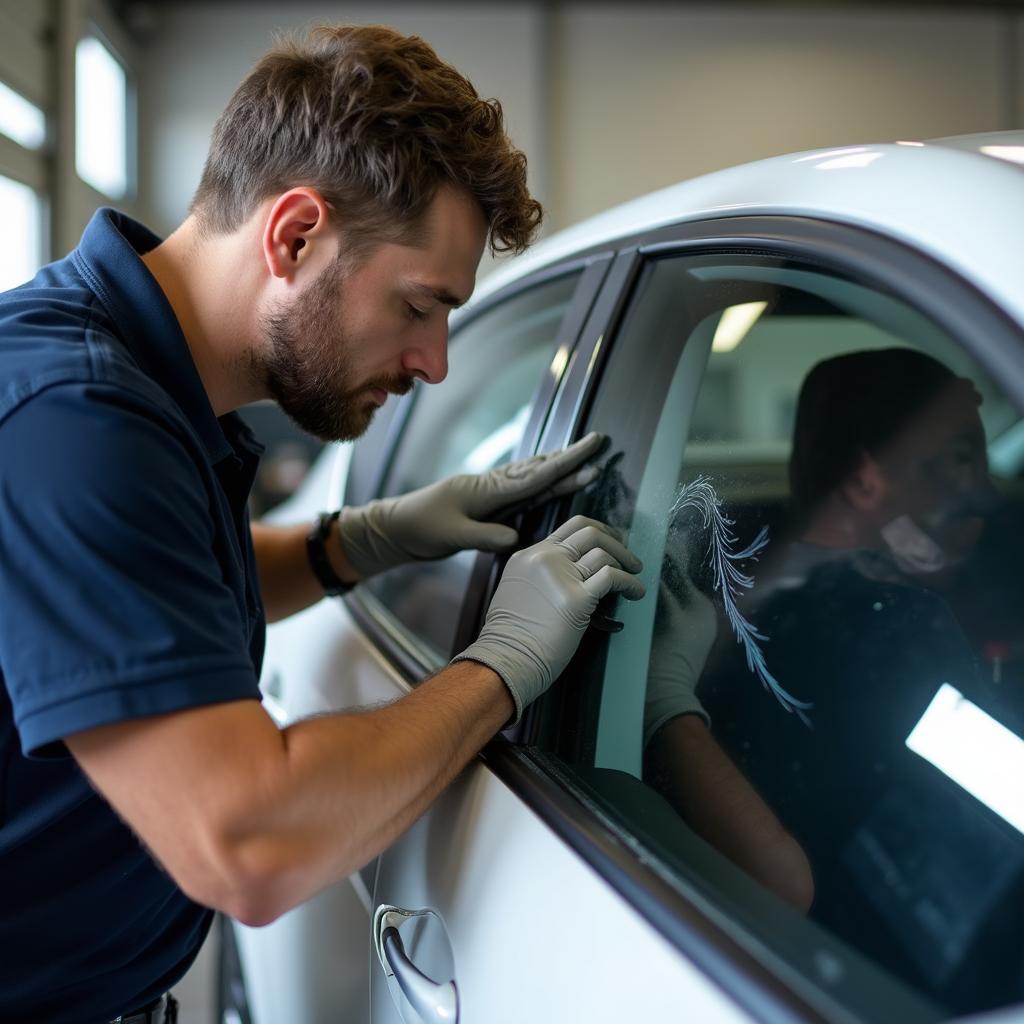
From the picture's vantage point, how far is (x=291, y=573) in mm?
1747

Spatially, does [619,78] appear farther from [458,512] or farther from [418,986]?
[418,986]

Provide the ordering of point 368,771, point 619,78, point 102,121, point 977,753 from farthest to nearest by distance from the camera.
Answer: point 619,78 → point 102,121 → point 368,771 → point 977,753

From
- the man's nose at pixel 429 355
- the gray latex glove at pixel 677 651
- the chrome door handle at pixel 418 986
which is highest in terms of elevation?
the man's nose at pixel 429 355

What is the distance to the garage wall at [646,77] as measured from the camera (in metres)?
7.99

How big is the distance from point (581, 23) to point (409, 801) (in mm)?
8680

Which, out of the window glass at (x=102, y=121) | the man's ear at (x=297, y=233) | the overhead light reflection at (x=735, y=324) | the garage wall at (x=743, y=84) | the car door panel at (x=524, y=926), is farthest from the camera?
the garage wall at (x=743, y=84)

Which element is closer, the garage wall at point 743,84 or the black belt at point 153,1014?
the black belt at point 153,1014

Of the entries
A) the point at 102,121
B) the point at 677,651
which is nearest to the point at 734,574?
the point at 677,651

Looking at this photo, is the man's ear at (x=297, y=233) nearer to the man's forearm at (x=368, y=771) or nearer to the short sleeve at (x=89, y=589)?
the short sleeve at (x=89, y=589)

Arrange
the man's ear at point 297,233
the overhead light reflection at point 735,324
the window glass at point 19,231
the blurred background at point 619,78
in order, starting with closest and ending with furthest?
1. the overhead light reflection at point 735,324
2. the man's ear at point 297,233
3. the window glass at point 19,231
4. the blurred background at point 619,78

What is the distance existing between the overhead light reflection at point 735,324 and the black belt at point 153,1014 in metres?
1.04

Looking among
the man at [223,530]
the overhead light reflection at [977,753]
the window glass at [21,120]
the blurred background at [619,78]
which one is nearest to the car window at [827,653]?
the overhead light reflection at [977,753]

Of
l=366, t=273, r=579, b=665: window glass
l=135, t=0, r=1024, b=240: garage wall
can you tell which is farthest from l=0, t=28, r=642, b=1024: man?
l=135, t=0, r=1024, b=240: garage wall

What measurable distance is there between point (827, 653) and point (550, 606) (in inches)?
11.1
